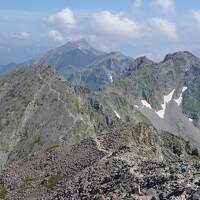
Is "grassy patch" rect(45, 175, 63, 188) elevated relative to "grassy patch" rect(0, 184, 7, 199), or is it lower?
elevated

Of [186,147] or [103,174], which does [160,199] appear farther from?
[186,147]

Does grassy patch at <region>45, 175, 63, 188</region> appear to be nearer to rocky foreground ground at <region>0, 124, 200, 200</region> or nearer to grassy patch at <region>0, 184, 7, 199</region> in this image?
rocky foreground ground at <region>0, 124, 200, 200</region>

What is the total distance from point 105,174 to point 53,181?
18094mm

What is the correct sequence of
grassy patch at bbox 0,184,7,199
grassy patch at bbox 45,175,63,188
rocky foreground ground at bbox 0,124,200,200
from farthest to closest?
grassy patch at bbox 0,184,7,199
grassy patch at bbox 45,175,63,188
rocky foreground ground at bbox 0,124,200,200

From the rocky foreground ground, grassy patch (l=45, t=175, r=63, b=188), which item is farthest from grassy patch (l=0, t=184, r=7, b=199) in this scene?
grassy patch (l=45, t=175, r=63, b=188)

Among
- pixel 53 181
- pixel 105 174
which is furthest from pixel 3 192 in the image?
pixel 105 174

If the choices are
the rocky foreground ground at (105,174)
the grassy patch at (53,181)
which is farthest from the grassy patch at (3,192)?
the grassy patch at (53,181)

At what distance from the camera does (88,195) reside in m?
64.4

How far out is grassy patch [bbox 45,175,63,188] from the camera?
88544mm

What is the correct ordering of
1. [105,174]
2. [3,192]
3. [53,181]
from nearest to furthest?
[105,174] < [53,181] < [3,192]

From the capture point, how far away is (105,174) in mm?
74625

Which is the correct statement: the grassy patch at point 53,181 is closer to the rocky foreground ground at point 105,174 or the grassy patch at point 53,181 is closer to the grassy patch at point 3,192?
the rocky foreground ground at point 105,174

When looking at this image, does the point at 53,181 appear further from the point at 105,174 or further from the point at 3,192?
the point at 105,174

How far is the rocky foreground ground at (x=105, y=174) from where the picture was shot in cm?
5378
